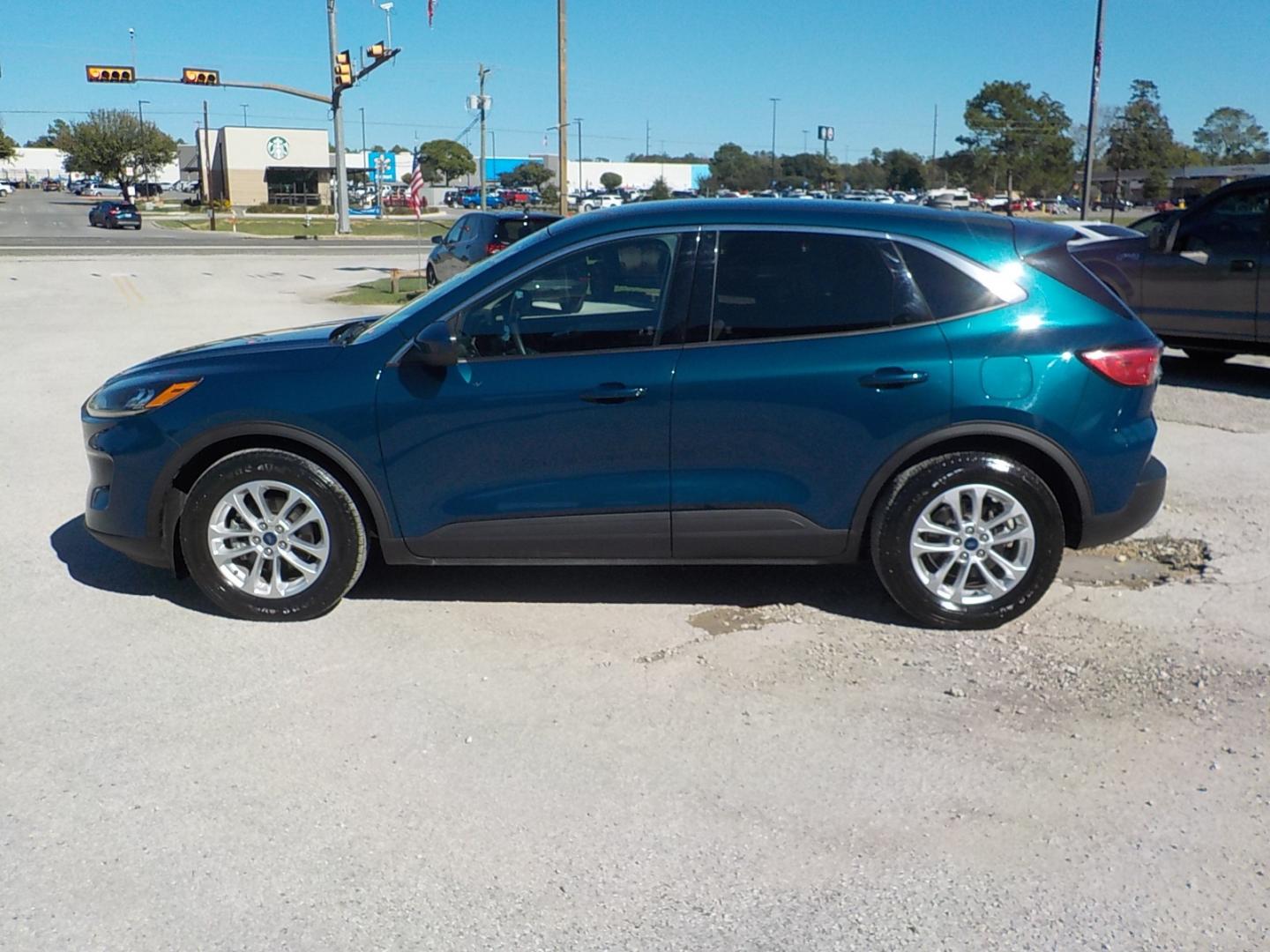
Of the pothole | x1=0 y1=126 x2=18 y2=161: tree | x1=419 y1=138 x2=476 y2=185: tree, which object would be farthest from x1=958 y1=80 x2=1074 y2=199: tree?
x1=0 y1=126 x2=18 y2=161: tree

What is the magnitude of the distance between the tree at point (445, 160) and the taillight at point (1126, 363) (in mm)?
117812

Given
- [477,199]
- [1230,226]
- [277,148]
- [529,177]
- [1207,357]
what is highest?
[277,148]

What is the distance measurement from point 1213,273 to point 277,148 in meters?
85.6

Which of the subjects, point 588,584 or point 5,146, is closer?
point 588,584

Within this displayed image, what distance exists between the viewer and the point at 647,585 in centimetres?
585

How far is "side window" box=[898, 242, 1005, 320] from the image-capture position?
199 inches

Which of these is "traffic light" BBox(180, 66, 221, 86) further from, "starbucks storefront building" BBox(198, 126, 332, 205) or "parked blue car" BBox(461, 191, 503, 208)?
"starbucks storefront building" BBox(198, 126, 332, 205)

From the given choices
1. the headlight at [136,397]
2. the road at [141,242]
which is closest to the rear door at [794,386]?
the headlight at [136,397]

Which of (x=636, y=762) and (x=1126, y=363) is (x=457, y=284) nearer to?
(x=636, y=762)

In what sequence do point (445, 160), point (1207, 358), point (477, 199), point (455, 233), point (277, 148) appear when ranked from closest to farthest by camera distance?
point (1207, 358)
point (455, 233)
point (477, 199)
point (277, 148)
point (445, 160)

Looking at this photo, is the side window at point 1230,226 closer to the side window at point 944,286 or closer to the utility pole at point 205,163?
the side window at point 944,286

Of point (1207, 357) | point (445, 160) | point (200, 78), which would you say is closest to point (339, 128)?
point (200, 78)

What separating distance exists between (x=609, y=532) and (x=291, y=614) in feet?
4.78

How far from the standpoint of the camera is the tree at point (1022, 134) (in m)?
45.3
